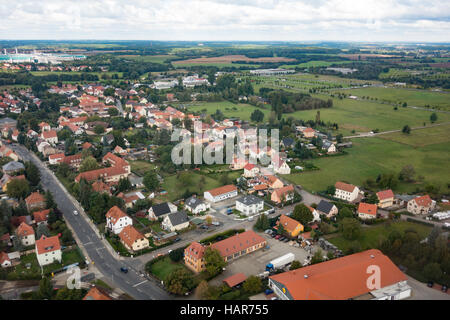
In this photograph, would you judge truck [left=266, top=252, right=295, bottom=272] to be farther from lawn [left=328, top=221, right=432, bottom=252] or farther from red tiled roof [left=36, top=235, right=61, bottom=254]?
red tiled roof [left=36, top=235, right=61, bottom=254]

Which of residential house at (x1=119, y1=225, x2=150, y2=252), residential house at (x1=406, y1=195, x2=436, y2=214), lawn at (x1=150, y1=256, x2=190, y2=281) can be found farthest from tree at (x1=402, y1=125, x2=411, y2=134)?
residential house at (x1=119, y1=225, x2=150, y2=252)

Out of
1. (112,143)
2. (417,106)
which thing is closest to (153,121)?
(112,143)

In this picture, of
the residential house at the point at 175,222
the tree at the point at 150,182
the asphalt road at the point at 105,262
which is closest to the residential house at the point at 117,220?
the asphalt road at the point at 105,262

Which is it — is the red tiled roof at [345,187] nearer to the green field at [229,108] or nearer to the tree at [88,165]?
the tree at [88,165]

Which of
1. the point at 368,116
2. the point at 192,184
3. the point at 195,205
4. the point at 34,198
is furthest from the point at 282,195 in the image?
the point at 368,116

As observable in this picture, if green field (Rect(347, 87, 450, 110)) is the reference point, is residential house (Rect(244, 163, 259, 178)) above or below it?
below

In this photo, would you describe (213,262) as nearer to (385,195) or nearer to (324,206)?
(324,206)

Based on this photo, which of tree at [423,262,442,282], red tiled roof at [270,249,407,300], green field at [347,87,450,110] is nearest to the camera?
red tiled roof at [270,249,407,300]
